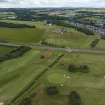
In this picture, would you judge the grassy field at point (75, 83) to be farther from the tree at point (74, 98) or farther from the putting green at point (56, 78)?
the tree at point (74, 98)

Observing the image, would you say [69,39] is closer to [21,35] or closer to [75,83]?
[21,35]

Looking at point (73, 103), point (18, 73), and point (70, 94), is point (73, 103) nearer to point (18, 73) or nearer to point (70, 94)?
point (70, 94)

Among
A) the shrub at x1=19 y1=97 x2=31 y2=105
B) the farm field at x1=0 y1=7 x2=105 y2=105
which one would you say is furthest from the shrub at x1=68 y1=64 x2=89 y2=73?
the shrub at x1=19 y1=97 x2=31 y2=105

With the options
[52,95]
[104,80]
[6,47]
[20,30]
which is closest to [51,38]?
[20,30]

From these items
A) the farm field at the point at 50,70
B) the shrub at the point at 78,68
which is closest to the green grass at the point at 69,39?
the farm field at the point at 50,70

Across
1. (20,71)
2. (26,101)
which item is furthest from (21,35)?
(26,101)
